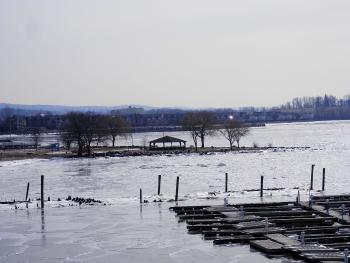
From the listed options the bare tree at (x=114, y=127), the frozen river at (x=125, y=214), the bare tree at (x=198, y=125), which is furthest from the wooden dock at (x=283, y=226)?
the bare tree at (x=114, y=127)

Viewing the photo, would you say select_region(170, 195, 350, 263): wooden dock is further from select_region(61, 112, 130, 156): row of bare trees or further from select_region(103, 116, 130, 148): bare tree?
select_region(103, 116, 130, 148): bare tree

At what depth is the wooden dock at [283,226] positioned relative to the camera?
24172 mm

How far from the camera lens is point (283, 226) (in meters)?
29.4

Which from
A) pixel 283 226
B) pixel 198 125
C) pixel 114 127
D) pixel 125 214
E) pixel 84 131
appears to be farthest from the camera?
pixel 114 127

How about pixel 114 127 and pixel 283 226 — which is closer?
pixel 283 226

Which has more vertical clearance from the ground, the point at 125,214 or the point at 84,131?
the point at 84,131

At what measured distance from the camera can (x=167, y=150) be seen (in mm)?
109438

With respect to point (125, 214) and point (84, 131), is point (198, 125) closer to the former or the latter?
point (84, 131)

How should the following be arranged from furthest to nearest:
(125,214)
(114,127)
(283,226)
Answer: (114,127) < (125,214) < (283,226)

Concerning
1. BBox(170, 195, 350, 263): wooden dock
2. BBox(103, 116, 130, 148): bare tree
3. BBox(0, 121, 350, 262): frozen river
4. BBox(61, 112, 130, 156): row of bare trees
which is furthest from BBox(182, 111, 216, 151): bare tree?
BBox(170, 195, 350, 263): wooden dock

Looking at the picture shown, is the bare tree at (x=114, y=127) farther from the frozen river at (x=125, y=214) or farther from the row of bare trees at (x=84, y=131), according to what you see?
the frozen river at (x=125, y=214)

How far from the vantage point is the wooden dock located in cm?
2417

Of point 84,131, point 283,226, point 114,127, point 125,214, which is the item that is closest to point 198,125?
point 114,127

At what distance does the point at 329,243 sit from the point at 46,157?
3015 inches
